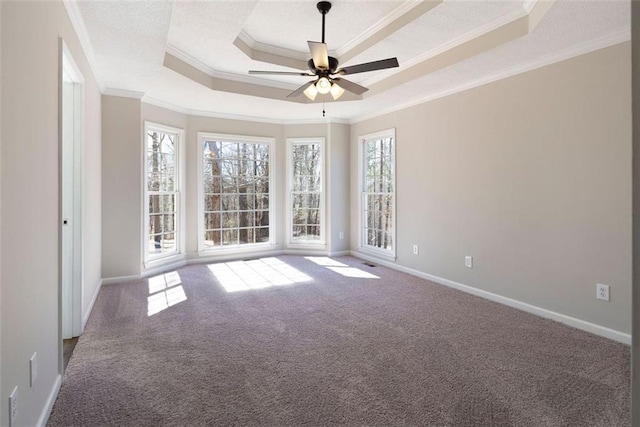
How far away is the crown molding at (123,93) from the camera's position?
4.40 metres

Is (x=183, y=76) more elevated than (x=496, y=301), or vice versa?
(x=183, y=76)

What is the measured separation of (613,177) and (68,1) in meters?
4.34

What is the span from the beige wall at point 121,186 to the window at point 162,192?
33 centimetres

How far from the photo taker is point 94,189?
3.89m

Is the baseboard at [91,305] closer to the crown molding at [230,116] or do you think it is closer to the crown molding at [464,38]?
the crown molding at [230,116]

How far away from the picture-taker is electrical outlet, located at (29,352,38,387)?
1.67 meters

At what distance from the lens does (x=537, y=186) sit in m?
3.51

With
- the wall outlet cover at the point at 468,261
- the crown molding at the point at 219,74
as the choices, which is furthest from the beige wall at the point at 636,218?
the crown molding at the point at 219,74

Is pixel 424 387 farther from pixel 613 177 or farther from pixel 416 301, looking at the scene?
pixel 613 177

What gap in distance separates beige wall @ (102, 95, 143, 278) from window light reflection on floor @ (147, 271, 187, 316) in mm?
366

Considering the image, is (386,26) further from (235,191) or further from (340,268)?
(235,191)

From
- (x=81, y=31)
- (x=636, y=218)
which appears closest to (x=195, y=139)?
(x=81, y=31)

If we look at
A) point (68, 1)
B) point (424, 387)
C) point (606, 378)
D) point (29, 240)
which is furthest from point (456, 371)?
point (68, 1)

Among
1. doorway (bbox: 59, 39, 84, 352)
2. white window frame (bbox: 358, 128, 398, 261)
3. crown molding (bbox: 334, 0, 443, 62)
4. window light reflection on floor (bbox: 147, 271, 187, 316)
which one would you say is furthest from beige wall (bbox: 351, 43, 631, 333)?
doorway (bbox: 59, 39, 84, 352)
